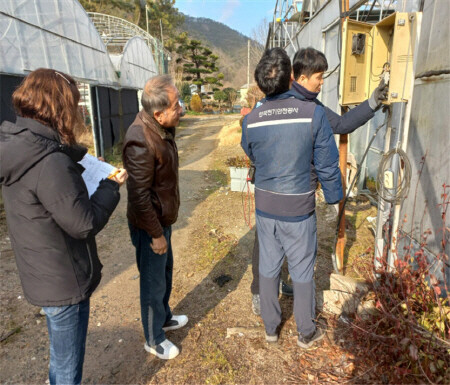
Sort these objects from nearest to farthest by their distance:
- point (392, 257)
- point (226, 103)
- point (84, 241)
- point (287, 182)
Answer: point (84, 241)
point (287, 182)
point (392, 257)
point (226, 103)

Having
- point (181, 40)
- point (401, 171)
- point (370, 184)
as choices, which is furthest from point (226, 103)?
point (401, 171)

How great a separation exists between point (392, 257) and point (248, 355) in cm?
152

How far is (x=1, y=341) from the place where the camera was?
9.70 feet

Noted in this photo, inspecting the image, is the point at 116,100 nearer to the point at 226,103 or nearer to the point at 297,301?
the point at 297,301

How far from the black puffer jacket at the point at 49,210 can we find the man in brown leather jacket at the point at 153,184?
41 cm

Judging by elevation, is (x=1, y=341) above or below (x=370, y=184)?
below

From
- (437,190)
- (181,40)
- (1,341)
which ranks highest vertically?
(181,40)

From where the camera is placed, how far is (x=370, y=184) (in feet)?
20.4

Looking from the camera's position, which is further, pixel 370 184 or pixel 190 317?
pixel 370 184

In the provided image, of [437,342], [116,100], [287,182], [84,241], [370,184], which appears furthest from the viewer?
[116,100]

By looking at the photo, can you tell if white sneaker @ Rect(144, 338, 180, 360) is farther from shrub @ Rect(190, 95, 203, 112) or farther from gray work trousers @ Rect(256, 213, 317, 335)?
shrub @ Rect(190, 95, 203, 112)

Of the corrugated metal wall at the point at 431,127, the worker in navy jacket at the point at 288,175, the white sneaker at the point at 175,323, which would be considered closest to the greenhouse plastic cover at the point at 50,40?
the white sneaker at the point at 175,323

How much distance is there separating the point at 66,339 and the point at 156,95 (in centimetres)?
154

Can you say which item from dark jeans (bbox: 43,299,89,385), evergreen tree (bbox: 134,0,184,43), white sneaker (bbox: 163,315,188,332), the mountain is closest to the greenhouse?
white sneaker (bbox: 163,315,188,332)
